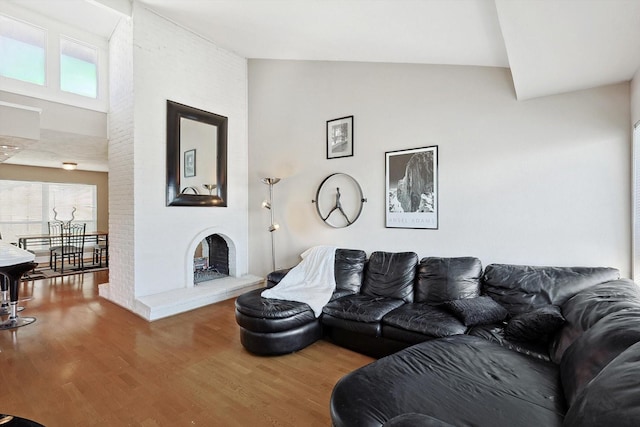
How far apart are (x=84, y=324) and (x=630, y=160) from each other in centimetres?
567

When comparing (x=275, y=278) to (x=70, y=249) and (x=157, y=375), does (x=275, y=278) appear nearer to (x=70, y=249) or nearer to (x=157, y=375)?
(x=157, y=375)

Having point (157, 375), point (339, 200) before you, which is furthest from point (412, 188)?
point (157, 375)

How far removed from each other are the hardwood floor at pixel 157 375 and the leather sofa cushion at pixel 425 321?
19.9 inches

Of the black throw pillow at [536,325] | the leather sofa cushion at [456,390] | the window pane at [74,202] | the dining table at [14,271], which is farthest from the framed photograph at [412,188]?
the window pane at [74,202]

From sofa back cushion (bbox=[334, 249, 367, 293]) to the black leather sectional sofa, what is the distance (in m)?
0.01

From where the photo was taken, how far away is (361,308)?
9.29 feet

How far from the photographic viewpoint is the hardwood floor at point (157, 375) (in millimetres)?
1976

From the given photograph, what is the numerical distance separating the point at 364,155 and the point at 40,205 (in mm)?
8251

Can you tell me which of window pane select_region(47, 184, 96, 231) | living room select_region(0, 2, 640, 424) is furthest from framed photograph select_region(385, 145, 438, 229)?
window pane select_region(47, 184, 96, 231)

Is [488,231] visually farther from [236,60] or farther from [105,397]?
[236,60]

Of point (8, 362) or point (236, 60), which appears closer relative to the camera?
point (8, 362)

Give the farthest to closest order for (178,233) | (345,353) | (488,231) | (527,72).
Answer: (178,233), (488,231), (345,353), (527,72)

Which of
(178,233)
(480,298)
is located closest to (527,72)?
(480,298)

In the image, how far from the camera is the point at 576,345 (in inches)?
61.4
